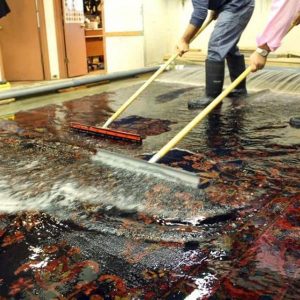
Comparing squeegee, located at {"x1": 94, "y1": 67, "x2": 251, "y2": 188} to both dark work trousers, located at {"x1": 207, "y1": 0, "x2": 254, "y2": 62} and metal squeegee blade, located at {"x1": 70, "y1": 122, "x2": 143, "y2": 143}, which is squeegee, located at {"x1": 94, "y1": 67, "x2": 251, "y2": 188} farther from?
dark work trousers, located at {"x1": 207, "y1": 0, "x2": 254, "y2": 62}

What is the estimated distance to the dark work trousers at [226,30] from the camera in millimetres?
3161

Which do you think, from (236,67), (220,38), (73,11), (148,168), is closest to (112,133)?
(148,168)

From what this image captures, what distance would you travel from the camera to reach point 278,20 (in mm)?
1725

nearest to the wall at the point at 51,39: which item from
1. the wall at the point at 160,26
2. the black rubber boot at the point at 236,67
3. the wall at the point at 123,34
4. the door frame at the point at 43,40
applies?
the door frame at the point at 43,40

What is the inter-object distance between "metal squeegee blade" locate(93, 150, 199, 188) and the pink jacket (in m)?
0.75

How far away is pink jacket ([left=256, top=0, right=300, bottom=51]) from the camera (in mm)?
1678

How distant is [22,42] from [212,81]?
383 cm

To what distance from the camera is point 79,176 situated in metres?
1.87

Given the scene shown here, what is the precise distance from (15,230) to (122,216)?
40 centimetres

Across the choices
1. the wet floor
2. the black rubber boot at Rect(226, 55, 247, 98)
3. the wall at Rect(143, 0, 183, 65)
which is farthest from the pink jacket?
the wall at Rect(143, 0, 183, 65)

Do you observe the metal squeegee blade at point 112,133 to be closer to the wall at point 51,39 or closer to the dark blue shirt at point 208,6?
the dark blue shirt at point 208,6

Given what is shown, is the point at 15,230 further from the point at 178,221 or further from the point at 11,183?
the point at 178,221

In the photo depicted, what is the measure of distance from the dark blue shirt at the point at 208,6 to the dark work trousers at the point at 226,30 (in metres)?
0.02

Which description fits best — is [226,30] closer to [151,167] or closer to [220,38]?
[220,38]
